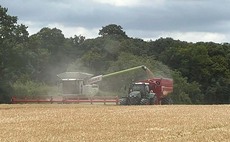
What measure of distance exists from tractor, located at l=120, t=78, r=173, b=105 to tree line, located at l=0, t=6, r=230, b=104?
1322cm

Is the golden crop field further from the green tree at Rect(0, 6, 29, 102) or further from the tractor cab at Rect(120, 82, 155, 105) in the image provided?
the green tree at Rect(0, 6, 29, 102)

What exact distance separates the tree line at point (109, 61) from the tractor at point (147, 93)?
521 inches

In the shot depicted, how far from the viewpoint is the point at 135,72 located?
65.9m

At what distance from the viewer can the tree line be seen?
58312 millimetres

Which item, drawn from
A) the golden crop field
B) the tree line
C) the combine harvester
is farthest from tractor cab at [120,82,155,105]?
the golden crop field

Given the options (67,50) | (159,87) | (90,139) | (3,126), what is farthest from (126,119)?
(67,50)

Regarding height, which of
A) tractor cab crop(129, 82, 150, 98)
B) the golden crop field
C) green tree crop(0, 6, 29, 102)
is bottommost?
the golden crop field

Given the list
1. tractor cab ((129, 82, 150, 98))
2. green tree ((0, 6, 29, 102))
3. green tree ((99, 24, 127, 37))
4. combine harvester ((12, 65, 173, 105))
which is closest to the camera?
combine harvester ((12, 65, 173, 105))

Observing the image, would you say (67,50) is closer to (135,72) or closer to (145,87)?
(135,72)

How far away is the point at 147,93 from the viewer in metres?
45.3

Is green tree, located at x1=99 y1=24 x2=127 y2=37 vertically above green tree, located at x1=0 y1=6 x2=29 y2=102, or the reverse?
green tree, located at x1=99 y1=24 x2=127 y2=37

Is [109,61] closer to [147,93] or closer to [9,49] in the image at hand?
[9,49]

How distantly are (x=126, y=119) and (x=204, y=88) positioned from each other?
67.4m

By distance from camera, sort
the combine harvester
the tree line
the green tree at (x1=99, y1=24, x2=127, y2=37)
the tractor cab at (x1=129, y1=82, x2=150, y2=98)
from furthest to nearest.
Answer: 1. the green tree at (x1=99, y1=24, x2=127, y2=37)
2. the tree line
3. the tractor cab at (x1=129, y1=82, x2=150, y2=98)
4. the combine harvester
